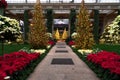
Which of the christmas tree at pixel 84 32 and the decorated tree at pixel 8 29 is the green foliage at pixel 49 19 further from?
the decorated tree at pixel 8 29

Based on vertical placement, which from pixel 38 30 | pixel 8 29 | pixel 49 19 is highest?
pixel 8 29

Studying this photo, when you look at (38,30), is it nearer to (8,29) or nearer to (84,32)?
(84,32)

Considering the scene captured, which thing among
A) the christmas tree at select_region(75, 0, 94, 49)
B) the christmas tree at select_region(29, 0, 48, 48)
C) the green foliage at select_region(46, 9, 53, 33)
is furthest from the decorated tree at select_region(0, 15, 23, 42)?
the green foliage at select_region(46, 9, 53, 33)

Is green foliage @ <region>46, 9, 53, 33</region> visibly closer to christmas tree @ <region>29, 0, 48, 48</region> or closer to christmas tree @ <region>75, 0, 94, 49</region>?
christmas tree @ <region>29, 0, 48, 48</region>

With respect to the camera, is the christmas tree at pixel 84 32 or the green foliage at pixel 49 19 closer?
the christmas tree at pixel 84 32

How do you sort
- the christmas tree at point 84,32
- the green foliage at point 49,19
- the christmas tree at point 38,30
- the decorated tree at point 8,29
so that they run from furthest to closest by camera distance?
the green foliage at point 49,19
the christmas tree at point 38,30
the christmas tree at point 84,32
the decorated tree at point 8,29

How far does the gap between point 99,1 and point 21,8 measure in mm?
12118

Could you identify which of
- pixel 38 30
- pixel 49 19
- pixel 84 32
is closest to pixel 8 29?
pixel 84 32

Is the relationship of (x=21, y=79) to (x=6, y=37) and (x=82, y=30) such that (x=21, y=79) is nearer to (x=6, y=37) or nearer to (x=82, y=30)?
(x=6, y=37)

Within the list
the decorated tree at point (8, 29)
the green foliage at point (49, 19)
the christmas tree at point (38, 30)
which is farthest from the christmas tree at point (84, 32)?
the green foliage at point (49, 19)

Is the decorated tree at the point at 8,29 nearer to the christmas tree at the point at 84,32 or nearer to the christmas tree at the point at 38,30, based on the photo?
the christmas tree at the point at 84,32

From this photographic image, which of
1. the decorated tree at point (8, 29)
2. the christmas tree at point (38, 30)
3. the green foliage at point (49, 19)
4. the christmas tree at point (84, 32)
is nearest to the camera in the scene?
the decorated tree at point (8, 29)

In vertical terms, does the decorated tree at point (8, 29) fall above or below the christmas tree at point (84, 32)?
above

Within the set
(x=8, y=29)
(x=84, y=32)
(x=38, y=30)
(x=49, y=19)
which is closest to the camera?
(x=8, y=29)
